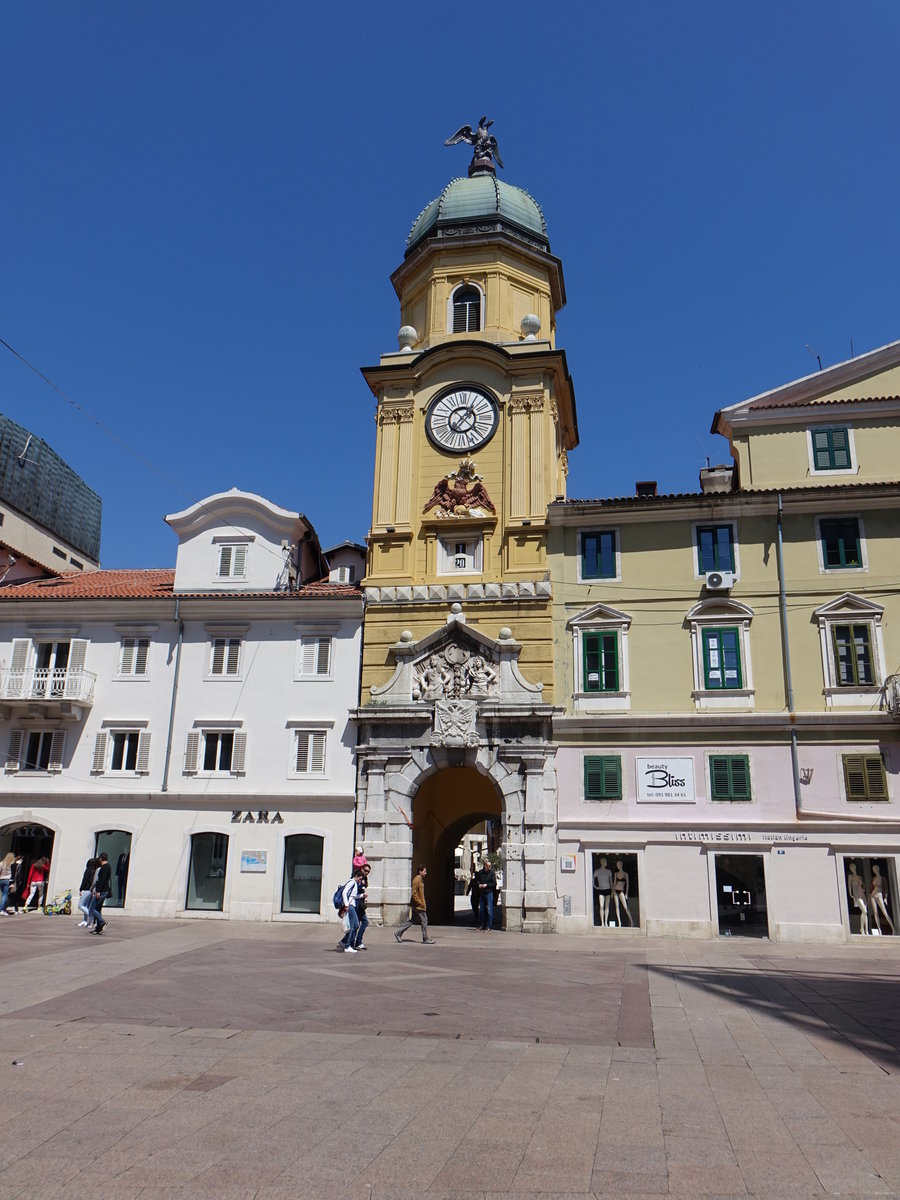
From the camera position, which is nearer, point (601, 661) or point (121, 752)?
point (601, 661)

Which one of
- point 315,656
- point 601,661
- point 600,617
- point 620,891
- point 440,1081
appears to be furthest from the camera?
point 315,656

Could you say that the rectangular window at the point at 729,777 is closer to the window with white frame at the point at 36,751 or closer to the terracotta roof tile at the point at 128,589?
the terracotta roof tile at the point at 128,589

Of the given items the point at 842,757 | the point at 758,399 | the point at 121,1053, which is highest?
the point at 758,399

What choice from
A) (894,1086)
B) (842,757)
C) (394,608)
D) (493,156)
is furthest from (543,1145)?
A: (493,156)

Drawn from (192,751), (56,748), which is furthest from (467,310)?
(56,748)

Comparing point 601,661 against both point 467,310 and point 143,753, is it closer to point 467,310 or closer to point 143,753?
point 467,310

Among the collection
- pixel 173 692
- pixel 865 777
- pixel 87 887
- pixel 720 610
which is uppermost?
pixel 720 610

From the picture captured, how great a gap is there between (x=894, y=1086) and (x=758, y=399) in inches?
978

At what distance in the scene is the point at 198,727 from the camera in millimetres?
31734

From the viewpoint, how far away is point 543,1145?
818cm

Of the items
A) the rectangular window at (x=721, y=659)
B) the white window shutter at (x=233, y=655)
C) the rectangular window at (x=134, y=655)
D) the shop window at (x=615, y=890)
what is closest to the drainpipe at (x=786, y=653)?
the rectangular window at (x=721, y=659)

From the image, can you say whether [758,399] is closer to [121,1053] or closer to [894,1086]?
[894,1086]

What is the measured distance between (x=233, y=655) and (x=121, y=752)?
495 centimetres

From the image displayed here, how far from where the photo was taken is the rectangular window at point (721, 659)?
94.8 feet
